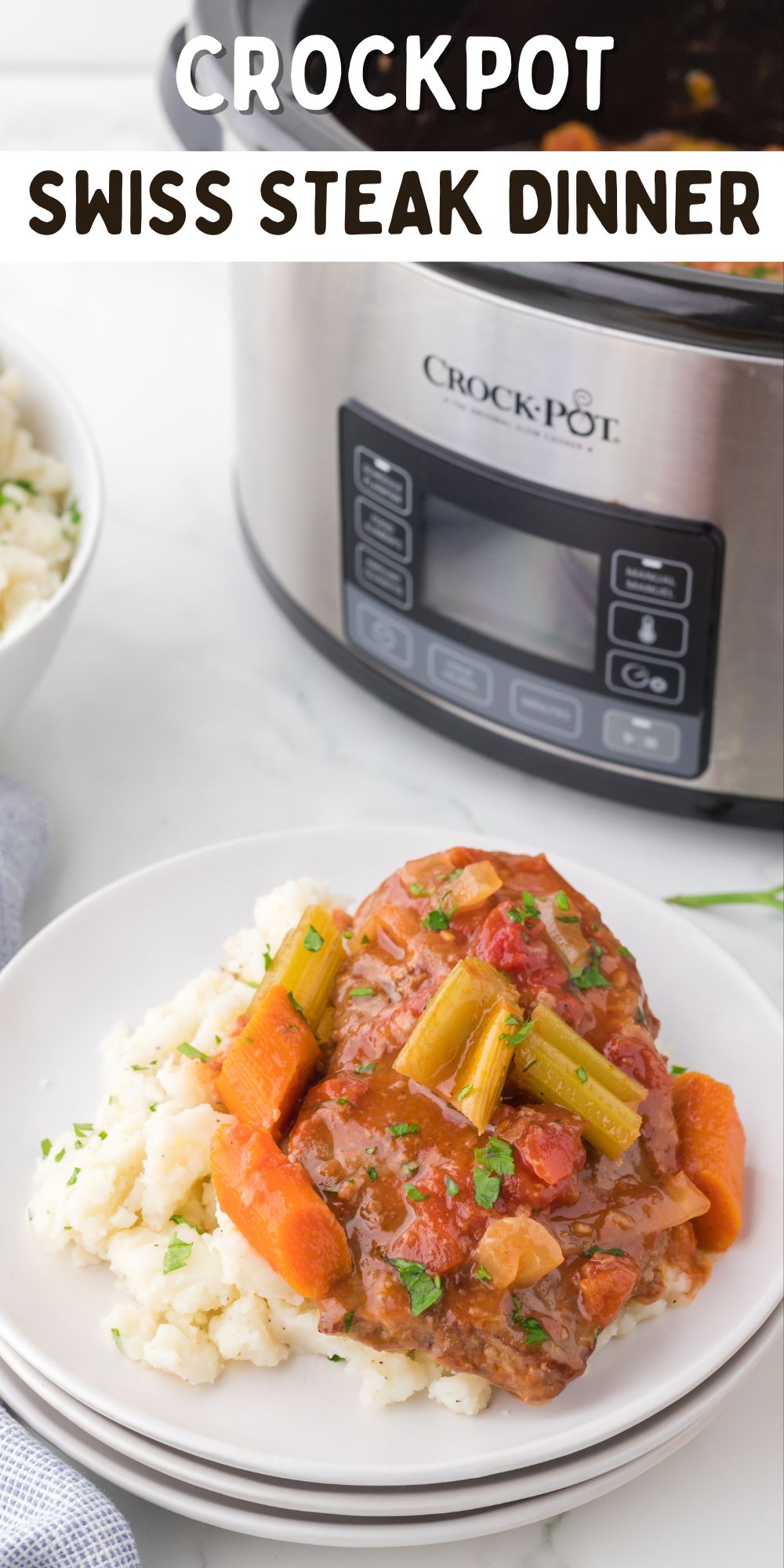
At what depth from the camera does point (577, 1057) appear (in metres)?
1.32

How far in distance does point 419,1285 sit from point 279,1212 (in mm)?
115

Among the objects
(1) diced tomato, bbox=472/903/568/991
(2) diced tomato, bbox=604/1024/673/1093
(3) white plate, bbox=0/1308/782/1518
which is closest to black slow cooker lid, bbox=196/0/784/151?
(1) diced tomato, bbox=472/903/568/991

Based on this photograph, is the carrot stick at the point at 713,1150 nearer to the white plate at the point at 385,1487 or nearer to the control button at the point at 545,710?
the white plate at the point at 385,1487

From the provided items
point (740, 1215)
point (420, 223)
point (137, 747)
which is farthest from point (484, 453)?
point (740, 1215)

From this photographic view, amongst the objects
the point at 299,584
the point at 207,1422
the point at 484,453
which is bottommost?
the point at 207,1422

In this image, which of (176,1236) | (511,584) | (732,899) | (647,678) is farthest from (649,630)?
(176,1236)

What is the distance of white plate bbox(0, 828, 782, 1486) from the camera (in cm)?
120

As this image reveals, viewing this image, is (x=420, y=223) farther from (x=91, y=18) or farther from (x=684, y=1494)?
(x=91, y=18)

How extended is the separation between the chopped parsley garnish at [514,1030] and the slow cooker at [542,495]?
0.56 m

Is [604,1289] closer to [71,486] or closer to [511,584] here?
[511,584]

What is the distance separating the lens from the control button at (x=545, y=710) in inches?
72.2

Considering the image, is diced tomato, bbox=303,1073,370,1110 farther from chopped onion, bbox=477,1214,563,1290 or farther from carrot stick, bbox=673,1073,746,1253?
carrot stick, bbox=673,1073,746,1253

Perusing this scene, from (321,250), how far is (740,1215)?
1.03 m

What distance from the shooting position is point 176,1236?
1.30 m
